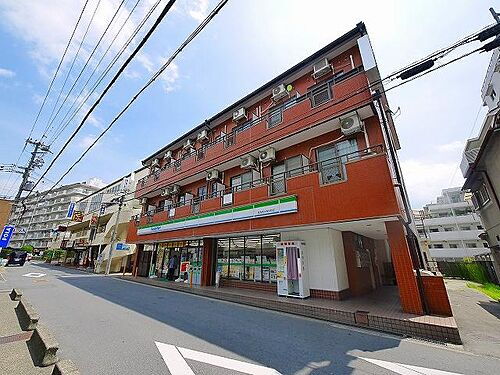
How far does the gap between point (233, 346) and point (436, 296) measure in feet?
20.8

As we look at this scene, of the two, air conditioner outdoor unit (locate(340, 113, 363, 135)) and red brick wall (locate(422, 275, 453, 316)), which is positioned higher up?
air conditioner outdoor unit (locate(340, 113, 363, 135))

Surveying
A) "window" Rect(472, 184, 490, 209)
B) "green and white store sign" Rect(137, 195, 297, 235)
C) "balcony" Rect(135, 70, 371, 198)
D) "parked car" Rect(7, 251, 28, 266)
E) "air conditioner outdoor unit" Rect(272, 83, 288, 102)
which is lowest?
"parked car" Rect(7, 251, 28, 266)

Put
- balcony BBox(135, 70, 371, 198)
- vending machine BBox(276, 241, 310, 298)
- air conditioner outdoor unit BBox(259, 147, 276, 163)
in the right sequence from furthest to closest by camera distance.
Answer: air conditioner outdoor unit BBox(259, 147, 276, 163)
vending machine BBox(276, 241, 310, 298)
balcony BBox(135, 70, 371, 198)

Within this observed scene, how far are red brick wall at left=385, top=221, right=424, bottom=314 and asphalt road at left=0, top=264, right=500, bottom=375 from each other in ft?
5.54

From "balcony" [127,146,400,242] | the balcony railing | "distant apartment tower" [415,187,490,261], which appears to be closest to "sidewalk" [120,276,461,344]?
"balcony" [127,146,400,242]

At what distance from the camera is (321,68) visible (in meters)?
10.9

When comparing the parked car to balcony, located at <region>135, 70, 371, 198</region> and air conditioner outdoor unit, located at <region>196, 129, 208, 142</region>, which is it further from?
air conditioner outdoor unit, located at <region>196, 129, 208, 142</region>

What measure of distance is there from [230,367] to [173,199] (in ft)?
49.8

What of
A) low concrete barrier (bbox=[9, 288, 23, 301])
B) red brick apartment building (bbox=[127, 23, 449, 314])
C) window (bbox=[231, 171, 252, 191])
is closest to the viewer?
red brick apartment building (bbox=[127, 23, 449, 314])

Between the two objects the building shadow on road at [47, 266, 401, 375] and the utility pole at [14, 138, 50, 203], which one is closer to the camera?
the building shadow on road at [47, 266, 401, 375]

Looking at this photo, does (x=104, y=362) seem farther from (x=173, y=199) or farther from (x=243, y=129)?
(x=173, y=199)

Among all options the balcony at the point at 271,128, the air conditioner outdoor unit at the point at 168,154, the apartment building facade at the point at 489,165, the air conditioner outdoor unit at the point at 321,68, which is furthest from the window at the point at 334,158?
the air conditioner outdoor unit at the point at 168,154

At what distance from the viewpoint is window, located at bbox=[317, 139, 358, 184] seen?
8695mm

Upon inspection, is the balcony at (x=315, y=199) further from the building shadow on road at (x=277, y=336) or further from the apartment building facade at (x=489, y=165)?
the apartment building facade at (x=489, y=165)
